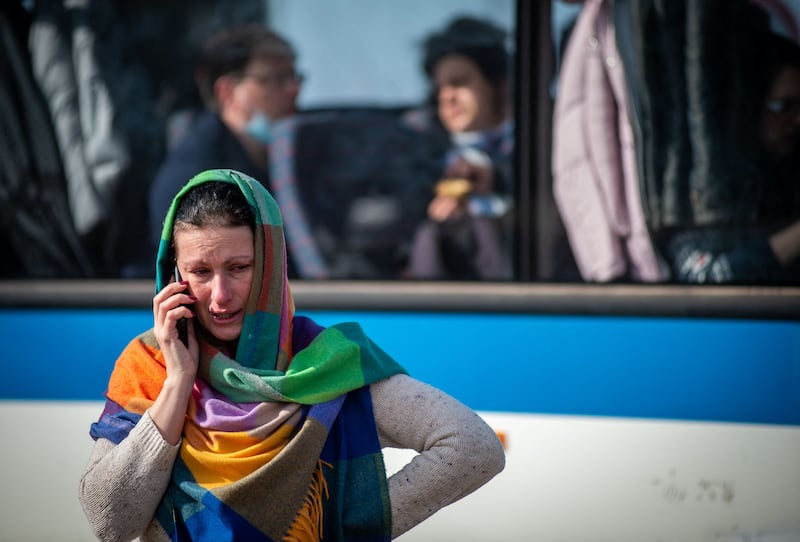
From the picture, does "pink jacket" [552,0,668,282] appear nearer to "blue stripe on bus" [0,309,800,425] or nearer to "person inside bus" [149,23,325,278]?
"blue stripe on bus" [0,309,800,425]

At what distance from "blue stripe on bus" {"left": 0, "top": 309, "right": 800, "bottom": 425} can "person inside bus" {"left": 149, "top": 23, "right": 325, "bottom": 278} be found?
585 mm

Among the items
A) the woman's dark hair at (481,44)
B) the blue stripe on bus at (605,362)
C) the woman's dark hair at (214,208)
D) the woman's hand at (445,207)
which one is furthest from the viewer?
the woman's hand at (445,207)

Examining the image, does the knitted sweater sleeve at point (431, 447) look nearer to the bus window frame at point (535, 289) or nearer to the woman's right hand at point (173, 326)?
the woman's right hand at point (173, 326)

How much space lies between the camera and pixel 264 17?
4.46 metres

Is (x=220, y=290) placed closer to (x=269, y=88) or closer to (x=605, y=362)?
(x=605, y=362)

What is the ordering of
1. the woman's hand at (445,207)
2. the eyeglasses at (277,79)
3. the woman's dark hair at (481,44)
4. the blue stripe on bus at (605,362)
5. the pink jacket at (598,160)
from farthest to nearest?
the eyeglasses at (277,79), the woman's hand at (445,207), the woman's dark hair at (481,44), the pink jacket at (598,160), the blue stripe on bus at (605,362)

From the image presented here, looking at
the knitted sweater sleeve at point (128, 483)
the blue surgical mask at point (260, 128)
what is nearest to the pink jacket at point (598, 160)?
the blue surgical mask at point (260, 128)

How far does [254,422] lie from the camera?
7.45 feet

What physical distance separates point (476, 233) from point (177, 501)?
230cm

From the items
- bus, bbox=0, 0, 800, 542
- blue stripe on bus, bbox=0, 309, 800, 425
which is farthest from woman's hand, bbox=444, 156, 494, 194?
blue stripe on bus, bbox=0, 309, 800, 425

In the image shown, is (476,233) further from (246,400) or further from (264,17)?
(246,400)

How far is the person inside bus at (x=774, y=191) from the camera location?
13.0 ft

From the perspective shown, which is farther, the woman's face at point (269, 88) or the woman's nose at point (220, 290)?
the woman's face at point (269, 88)

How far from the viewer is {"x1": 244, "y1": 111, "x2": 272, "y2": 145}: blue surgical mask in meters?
4.49
